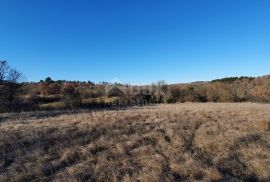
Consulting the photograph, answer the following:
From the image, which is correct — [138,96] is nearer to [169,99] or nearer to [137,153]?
[169,99]

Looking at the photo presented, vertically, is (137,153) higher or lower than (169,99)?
lower

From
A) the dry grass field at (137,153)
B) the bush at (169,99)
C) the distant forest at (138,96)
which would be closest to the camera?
the dry grass field at (137,153)

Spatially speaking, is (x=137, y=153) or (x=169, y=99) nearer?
(x=137, y=153)

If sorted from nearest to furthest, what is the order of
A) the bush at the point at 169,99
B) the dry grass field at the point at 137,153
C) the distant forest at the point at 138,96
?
the dry grass field at the point at 137,153 < the distant forest at the point at 138,96 < the bush at the point at 169,99

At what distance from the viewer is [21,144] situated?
28.1 feet

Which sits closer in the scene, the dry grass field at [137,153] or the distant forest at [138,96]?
the dry grass field at [137,153]

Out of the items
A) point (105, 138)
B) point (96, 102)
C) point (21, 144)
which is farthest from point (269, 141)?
point (96, 102)

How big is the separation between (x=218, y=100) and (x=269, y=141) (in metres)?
29.6

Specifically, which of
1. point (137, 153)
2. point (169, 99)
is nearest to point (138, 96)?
point (169, 99)

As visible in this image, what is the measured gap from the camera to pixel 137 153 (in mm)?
7547

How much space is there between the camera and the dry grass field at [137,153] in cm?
603

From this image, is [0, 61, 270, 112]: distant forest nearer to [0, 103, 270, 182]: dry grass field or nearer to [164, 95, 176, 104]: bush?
[164, 95, 176, 104]: bush

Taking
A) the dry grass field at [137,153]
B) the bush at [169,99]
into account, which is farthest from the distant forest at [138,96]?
the dry grass field at [137,153]

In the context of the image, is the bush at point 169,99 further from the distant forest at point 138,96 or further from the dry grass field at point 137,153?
the dry grass field at point 137,153
